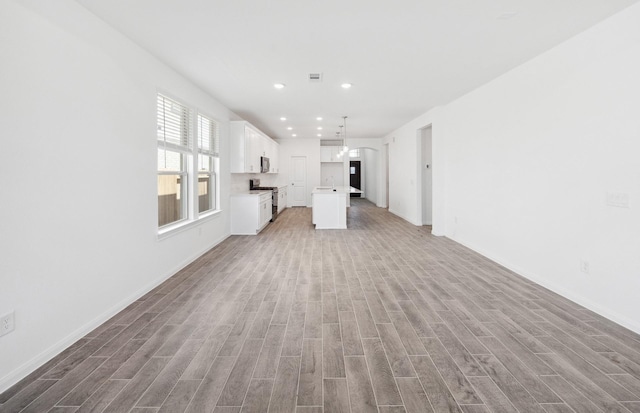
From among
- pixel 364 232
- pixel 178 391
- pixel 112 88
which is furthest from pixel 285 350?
pixel 364 232

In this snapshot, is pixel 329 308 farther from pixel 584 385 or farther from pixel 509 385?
pixel 584 385

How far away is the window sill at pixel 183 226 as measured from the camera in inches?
153

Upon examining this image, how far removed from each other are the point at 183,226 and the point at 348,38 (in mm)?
3157

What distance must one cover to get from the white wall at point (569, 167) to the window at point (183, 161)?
14.4ft

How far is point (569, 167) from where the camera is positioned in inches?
128

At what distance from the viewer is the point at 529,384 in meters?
1.90

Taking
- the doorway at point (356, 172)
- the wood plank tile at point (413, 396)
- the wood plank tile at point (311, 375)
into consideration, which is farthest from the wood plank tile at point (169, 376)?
the doorway at point (356, 172)

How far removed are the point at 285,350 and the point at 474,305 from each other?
1.89m

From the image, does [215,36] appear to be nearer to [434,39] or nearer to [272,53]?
[272,53]

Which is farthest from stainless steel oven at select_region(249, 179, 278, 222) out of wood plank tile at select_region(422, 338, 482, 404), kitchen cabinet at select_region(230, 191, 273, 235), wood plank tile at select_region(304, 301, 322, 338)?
wood plank tile at select_region(422, 338, 482, 404)

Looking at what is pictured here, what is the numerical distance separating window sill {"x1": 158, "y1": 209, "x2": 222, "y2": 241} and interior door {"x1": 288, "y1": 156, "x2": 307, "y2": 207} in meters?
6.25

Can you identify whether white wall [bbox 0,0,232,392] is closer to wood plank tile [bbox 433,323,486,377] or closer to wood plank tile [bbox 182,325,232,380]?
wood plank tile [bbox 182,325,232,380]

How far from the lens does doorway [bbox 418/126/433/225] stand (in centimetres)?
779

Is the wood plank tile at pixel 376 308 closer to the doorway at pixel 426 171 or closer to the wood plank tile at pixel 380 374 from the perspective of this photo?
the wood plank tile at pixel 380 374
